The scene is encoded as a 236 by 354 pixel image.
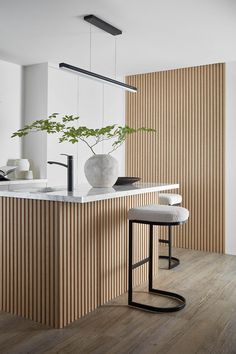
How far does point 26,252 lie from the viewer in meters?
2.93

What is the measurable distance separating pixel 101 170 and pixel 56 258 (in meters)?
0.96

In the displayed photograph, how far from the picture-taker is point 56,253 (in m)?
2.75

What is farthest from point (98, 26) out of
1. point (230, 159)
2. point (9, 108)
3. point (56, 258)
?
point (230, 159)

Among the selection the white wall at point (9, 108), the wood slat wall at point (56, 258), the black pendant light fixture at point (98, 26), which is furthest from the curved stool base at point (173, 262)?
the white wall at point (9, 108)

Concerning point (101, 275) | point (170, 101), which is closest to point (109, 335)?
point (101, 275)

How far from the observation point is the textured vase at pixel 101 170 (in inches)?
134

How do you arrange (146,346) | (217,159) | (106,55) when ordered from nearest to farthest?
(146,346) < (106,55) < (217,159)

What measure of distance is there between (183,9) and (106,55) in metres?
1.59

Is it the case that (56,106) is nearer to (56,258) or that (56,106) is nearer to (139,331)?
(56,258)

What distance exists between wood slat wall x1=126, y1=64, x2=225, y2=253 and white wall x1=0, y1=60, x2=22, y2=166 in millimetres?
1711

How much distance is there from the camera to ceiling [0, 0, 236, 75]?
3265 millimetres

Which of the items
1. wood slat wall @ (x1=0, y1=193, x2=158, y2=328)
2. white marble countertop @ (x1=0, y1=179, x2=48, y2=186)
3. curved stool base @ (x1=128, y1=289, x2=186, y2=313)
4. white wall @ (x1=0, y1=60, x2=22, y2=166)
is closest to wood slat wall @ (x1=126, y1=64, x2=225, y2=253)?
white marble countertop @ (x1=0, y1=179, x2=48, y2=186)

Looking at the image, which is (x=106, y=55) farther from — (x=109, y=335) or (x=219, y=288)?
(x=109, y=335)

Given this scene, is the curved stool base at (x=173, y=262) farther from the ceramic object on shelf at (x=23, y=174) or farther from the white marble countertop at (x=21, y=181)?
the ceramic object on shelf at (x=23, y=174)
